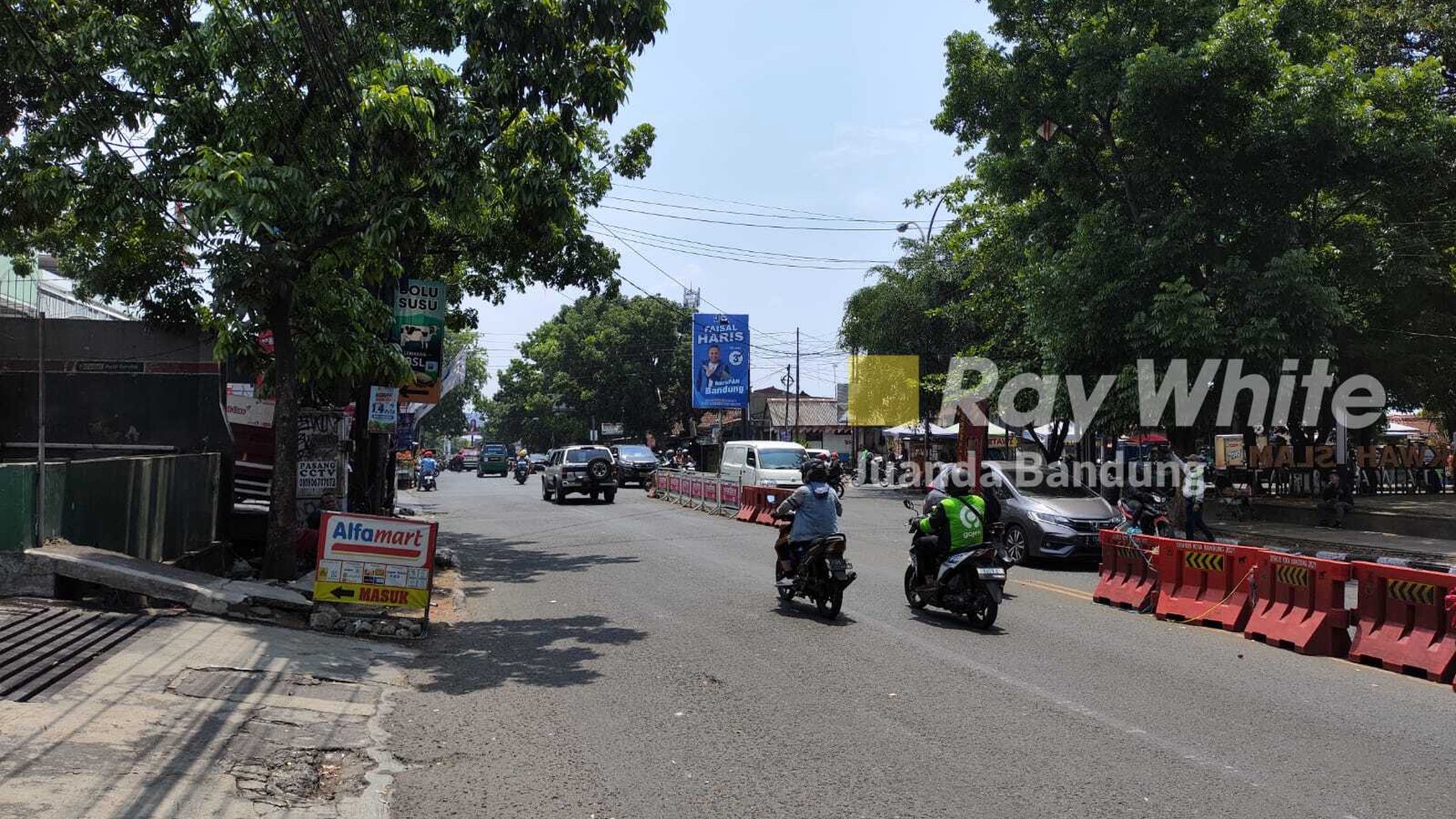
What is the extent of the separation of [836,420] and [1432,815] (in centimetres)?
6211

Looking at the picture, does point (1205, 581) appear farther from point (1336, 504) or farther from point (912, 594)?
point (1336, 504)

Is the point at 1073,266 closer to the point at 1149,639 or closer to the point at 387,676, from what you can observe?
the point at 1149,639

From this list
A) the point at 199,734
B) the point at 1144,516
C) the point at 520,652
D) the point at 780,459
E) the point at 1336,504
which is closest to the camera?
the point at 199,734

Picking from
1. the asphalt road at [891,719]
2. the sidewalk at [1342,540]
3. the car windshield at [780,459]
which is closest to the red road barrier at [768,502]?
the car windshield at [780,459]

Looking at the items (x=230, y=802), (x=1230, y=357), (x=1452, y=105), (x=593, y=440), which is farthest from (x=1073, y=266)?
(x=593, y=440)

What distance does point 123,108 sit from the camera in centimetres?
1121

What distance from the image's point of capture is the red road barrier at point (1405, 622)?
808cm

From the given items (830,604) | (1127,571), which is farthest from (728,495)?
(830,604)

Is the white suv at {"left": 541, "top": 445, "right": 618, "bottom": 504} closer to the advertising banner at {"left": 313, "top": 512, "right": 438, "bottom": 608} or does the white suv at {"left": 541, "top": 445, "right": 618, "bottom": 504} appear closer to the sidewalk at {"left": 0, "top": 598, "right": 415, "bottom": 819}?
the advertising banner at {"left": 313, "top": 512, "right": 438, "bottom": 608}

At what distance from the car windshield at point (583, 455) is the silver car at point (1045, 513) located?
16.9 metres

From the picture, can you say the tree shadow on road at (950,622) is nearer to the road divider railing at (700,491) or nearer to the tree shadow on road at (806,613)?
the tree shadow on road at (806,613)

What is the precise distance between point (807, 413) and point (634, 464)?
29382 millimetres

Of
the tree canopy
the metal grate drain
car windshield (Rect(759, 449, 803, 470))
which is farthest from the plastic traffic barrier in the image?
the metal grate drain

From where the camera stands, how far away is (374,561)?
10.0 m
